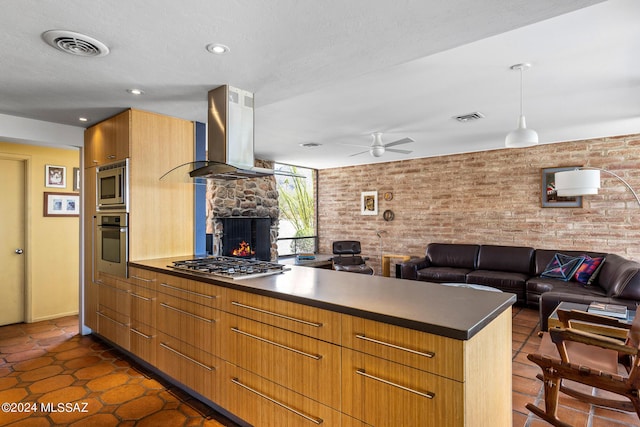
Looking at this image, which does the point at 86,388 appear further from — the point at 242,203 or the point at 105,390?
the point at 242,203

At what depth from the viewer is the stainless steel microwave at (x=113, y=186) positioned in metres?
3.05

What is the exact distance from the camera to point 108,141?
11.0 feet

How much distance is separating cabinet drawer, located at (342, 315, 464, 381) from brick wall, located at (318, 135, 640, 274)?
5.05m

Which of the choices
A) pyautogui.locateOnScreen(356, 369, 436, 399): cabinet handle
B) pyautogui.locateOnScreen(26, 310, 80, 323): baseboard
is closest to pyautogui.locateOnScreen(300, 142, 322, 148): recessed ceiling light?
pyautogui.locateOnScreen(26, 310, 80, 323): baseboard

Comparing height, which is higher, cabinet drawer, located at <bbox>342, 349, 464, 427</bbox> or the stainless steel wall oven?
the stainless steel wall oven

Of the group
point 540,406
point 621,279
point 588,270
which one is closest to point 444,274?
point 588,270

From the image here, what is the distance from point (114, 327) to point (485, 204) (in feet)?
17.9

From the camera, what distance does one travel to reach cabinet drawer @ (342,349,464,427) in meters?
1.23

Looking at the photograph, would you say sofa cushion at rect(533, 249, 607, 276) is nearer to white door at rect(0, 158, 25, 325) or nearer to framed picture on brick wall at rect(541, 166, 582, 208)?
framed picture on brick wall at rect(541, 166, 582, 208)

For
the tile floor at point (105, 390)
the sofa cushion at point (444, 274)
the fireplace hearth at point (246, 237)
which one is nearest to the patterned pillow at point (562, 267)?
the sofa cushion at point (444, 274)

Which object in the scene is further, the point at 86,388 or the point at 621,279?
the point at 621,279

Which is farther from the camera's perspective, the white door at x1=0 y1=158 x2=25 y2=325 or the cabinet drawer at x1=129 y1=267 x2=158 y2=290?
the white door at x1=0 y1=158 x2=25 y2=325

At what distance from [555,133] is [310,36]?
429 cm

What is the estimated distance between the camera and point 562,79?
9.64 ft
